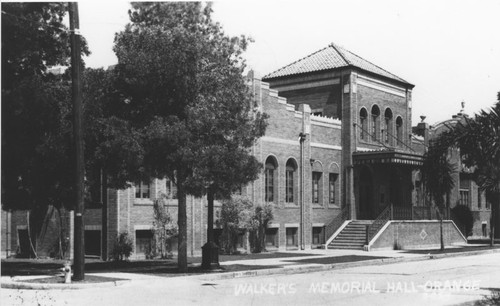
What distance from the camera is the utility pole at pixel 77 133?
657 inches

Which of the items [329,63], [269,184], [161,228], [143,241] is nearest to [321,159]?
[269,184]

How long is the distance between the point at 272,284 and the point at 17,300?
6394 mm

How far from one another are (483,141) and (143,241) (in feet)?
48.5

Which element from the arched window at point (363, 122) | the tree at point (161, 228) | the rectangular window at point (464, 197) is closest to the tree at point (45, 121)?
the tree at point (161, 228)

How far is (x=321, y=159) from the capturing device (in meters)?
35.6

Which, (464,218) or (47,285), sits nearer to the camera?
(47,285)

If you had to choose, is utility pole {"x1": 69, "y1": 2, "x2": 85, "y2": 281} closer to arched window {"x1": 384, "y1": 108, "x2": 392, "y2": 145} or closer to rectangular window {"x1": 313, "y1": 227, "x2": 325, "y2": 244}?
rectangular window {"x1": 313, "y1": 227, "x2": 325, "y2": 244}

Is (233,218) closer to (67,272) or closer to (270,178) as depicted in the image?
(270,178)

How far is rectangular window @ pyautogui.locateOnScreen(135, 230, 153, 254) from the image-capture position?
26656 millimetres

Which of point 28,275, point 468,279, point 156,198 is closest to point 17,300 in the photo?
point 28,275

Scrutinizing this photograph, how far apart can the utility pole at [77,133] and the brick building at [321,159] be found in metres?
9.43

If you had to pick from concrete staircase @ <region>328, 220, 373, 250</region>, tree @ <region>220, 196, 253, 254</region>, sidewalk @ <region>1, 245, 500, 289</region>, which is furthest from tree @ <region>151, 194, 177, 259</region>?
concrete staircase @ <region>328, 220, 373, 250</region>

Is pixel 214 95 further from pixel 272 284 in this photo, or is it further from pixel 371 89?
pixel 371 89

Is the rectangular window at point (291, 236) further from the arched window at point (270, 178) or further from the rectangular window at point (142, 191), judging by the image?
the rectangular window at point (142, 191)
